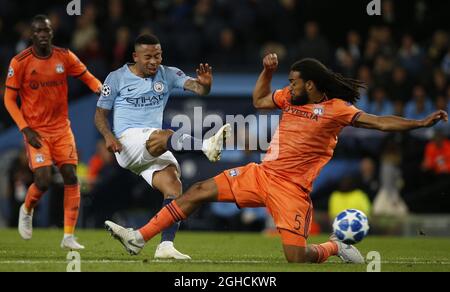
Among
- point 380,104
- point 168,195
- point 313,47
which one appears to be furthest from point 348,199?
point 168,195

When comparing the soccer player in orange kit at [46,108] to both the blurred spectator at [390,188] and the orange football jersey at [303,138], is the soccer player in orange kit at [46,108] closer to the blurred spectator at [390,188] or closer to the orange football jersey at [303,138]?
the orange football jersey at [303,138]

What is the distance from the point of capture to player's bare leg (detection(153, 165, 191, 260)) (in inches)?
392

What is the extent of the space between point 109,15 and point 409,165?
22.2 feet

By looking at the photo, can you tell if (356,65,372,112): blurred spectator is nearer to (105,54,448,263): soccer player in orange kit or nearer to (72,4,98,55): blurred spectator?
(72,4,98,55): blurred spectator

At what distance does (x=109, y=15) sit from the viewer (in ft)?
66.3

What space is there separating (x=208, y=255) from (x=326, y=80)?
238cm

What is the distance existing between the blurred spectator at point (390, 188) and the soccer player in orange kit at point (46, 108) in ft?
22.1

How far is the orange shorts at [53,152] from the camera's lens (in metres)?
11.7

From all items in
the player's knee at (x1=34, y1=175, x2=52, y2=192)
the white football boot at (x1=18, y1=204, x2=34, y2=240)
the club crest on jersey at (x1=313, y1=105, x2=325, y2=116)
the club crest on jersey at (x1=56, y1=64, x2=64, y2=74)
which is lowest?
the white football boot at (x1=18, y1=204, x2=34, y2=240)

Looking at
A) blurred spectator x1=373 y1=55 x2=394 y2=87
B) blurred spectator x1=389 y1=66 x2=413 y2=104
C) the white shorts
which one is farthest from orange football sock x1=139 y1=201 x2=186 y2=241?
blurred spectator x1=373 y1=55 x2=394 y2=87

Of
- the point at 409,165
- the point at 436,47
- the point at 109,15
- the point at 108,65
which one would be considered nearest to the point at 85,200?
the point at 108,65

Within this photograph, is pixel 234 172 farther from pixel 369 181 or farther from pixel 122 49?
pixel 122 49

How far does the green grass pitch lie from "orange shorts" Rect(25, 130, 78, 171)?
3.27ft

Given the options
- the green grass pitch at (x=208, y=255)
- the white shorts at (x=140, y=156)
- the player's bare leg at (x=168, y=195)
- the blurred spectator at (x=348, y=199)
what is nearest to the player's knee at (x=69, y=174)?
the green grass pitch at (x=208, y=255)
